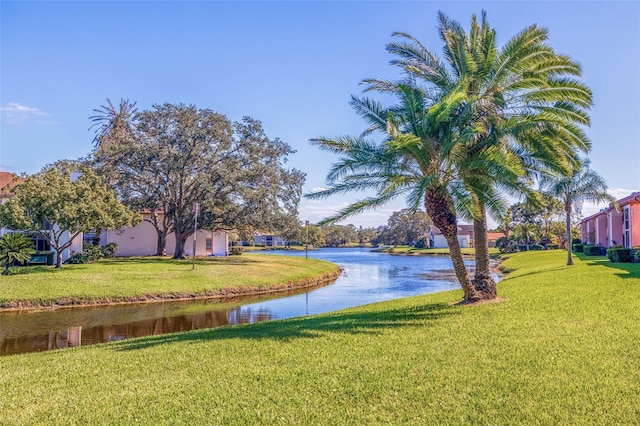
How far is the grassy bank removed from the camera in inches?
766

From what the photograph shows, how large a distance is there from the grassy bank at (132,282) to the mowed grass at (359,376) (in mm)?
10486

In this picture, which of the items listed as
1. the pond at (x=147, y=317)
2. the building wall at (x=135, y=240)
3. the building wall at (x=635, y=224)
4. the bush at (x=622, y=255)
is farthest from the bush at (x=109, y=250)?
the building wall at (x=635, y=224)

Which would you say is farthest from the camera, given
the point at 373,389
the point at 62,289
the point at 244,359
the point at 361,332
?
the point at 62,289

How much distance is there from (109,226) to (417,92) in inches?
778

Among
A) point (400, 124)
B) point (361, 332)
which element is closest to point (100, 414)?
point (361, 332)

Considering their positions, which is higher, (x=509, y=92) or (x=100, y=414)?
(x=509, y=92)

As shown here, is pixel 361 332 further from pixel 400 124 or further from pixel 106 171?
pixel 106 171

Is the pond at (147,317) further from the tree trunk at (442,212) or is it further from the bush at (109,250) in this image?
the bush at (109,250)

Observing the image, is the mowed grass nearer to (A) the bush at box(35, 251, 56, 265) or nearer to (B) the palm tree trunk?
(B) the palm tree trunk

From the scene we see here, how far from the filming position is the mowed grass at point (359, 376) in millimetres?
5375

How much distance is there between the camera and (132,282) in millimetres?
22734

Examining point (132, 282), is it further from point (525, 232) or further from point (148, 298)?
point (525, 232)

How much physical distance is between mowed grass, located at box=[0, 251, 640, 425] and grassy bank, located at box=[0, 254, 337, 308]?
34.4 feet

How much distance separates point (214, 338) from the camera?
10.5m
